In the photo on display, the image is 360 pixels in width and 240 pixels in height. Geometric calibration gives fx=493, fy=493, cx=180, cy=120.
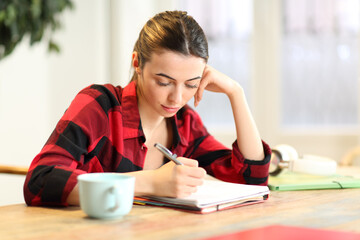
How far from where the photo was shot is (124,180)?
0.91m

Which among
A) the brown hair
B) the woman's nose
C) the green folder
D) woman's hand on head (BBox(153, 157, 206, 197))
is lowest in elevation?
the green folder

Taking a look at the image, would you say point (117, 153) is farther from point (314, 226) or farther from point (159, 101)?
point (314, 226)

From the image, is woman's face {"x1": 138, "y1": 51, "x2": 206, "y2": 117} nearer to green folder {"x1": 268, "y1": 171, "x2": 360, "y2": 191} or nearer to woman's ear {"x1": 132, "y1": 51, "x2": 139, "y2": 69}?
woman's ear {"x1": 132, "y1": 51, "x2": 139, "y2": 69}

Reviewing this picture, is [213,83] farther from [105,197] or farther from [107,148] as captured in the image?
[105,197]

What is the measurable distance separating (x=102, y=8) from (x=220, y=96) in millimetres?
1101

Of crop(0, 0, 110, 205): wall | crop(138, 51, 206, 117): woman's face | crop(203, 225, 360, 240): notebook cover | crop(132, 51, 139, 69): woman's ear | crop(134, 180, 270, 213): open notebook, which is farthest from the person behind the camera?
crop(0, 0, 110, 205): wall

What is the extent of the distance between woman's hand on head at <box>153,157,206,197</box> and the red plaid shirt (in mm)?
180

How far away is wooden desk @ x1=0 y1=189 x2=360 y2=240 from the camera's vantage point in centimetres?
83

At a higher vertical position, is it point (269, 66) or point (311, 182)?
point (269, 66)

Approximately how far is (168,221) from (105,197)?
0.41ft

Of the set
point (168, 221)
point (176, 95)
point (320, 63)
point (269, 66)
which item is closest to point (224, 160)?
point (176, 95)

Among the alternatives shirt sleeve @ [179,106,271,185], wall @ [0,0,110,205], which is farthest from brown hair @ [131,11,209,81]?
wall @ [0,0,110,205]

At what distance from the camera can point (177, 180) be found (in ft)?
3.39

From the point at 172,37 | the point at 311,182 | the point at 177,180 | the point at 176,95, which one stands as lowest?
the point at 311,182
